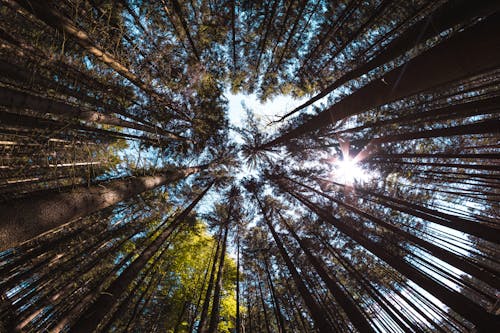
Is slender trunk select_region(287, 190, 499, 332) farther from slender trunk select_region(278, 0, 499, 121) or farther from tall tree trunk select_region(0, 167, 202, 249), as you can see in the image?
tall tree trunk select_region(0, 167, 202, 249)

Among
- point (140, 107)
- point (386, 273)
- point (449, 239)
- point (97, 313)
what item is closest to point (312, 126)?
point (140, 107)

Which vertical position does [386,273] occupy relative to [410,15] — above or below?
below

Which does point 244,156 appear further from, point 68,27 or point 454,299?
point 454,299

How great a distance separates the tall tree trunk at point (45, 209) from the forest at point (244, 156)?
0.02 metres

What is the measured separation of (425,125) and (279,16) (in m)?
6.27

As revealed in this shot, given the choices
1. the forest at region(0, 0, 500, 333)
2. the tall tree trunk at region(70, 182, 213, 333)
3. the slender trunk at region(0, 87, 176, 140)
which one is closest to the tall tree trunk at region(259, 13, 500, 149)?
the forest at region(0, 0, 500, 333)

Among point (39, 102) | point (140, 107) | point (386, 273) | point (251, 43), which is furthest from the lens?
point (386, 273)

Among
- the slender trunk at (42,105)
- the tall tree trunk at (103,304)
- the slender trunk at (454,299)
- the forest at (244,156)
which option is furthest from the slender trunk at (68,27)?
the slender trunk at (454,299)

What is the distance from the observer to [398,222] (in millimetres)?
9430

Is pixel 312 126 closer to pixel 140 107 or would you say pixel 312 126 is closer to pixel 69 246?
pixel 140 107

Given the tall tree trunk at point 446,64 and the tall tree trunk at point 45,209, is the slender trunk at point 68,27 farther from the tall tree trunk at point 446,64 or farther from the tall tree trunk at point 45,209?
the tall tree trunk at point 446,64

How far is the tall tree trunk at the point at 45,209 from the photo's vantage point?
1.96 meters

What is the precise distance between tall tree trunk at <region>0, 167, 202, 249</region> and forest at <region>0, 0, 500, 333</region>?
2cm

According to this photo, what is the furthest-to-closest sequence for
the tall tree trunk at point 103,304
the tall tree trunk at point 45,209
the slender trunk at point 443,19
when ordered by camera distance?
the tall tree trunk at point 103,304 < the slender trunk at point 443,19 < the tall tree trunk at point 45,209
